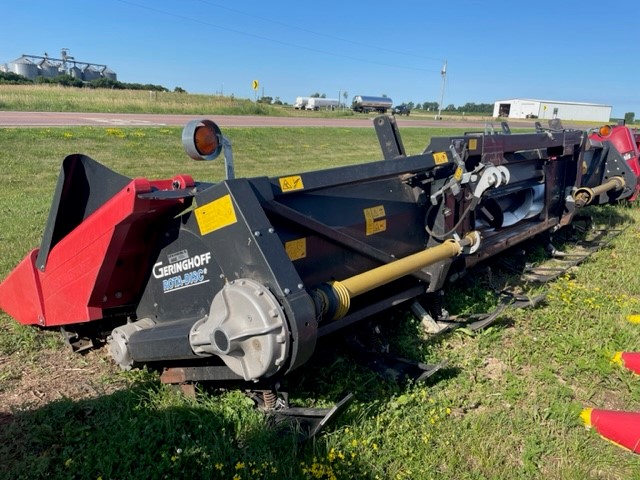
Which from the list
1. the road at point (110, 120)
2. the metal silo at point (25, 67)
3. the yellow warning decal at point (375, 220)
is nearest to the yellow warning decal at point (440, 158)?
the yellow warning decal at point (375, 220)

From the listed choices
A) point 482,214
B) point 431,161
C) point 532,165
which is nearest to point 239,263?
point 431,161

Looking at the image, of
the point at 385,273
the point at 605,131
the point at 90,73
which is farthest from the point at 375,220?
the point at 90,73

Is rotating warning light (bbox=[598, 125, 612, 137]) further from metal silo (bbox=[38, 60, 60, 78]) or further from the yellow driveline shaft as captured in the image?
metal silo (bbox=[38, 60, 60, 78])

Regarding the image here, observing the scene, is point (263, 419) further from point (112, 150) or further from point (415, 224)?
point (112, 150)

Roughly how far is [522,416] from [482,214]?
2152mm

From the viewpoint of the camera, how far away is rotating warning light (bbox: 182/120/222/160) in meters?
2.35

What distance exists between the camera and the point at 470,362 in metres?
3.33

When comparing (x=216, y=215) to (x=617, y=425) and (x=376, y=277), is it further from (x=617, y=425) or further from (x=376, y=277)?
(x=617, y=425)

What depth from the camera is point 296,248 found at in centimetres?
280

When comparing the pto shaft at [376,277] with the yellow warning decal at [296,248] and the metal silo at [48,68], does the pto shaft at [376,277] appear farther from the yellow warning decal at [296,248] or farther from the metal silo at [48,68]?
the metal silo at [48,68]

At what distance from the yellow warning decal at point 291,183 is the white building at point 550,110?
6454cm

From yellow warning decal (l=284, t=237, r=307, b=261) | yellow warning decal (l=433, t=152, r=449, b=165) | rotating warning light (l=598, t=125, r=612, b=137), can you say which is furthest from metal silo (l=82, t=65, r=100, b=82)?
yellow warning decal (l=284, t=237, r=307, b=261)

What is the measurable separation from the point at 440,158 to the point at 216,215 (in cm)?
170

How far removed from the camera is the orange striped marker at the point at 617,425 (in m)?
2.59
